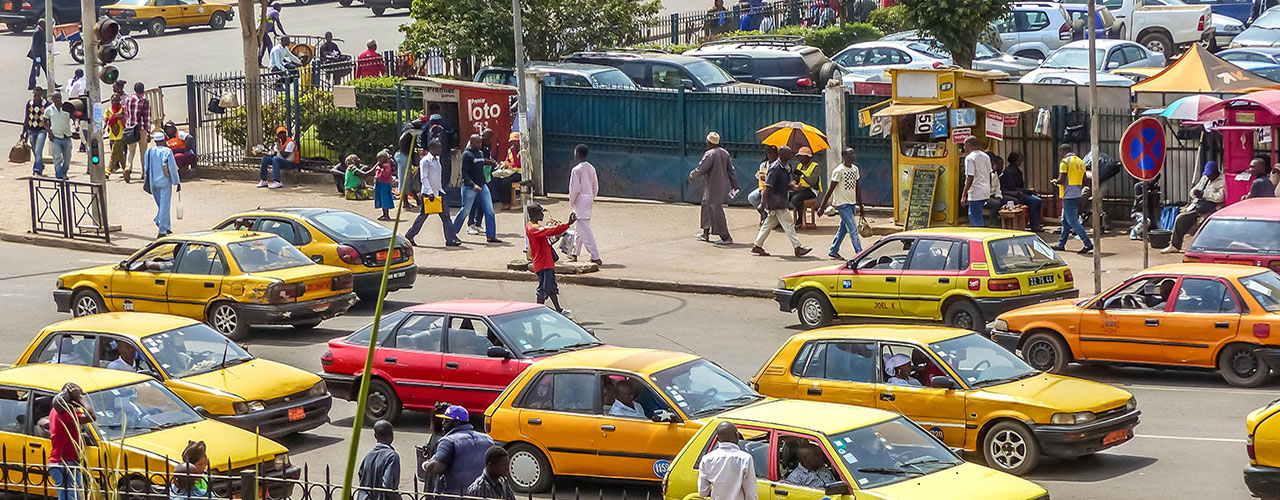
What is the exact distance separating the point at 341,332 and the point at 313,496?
21.9 feet

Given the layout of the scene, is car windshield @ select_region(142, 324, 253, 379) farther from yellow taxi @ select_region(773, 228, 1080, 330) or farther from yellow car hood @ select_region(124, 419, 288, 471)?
yellow taxi @ select_region(773, 228, 1080, 330)

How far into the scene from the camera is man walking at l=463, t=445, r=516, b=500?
32.3ft


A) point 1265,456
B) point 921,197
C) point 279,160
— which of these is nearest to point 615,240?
point 921,197

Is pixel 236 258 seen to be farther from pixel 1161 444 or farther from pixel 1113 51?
pixel 1113 51

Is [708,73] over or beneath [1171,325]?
over

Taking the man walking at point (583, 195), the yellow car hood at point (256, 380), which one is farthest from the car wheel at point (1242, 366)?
the man walking at point (583, 195)

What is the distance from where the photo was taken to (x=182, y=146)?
31703 millimetres

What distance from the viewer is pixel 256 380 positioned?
47.8 feet

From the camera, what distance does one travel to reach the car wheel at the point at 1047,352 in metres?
16.3

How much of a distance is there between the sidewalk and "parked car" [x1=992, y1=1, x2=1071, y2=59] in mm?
13909

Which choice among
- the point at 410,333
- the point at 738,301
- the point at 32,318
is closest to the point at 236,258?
the point at 32,318

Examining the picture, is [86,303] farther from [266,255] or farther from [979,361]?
[979,361]

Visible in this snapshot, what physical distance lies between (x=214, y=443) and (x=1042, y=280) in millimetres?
9388

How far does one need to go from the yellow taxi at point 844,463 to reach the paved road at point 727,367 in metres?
1.87
